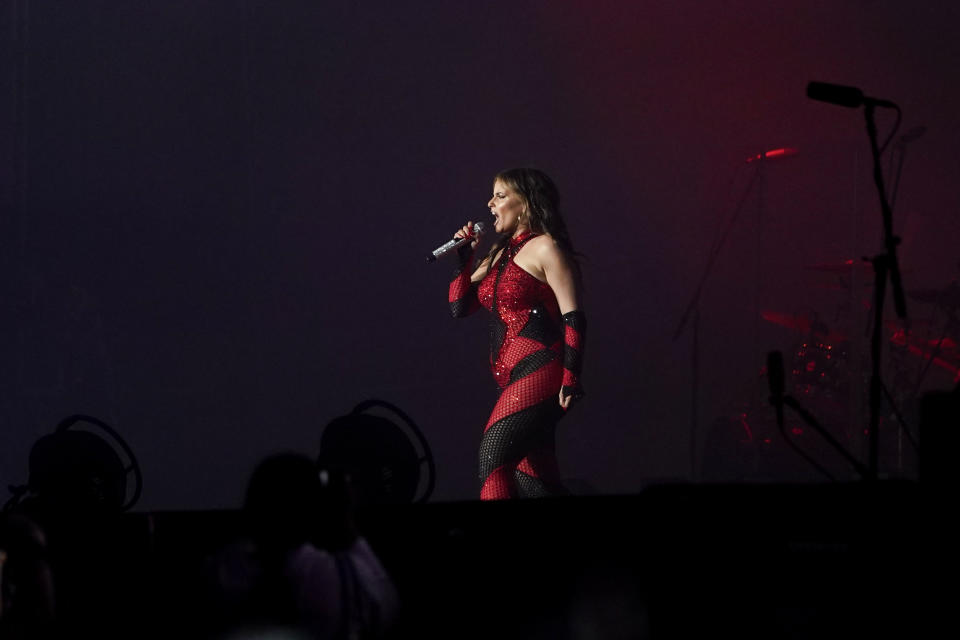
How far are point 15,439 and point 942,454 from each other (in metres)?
6.75

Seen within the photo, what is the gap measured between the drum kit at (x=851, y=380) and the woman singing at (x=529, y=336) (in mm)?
2384

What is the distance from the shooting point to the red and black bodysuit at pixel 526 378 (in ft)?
15.7

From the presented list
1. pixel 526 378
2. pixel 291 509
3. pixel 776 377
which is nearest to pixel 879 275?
pixel 776 377

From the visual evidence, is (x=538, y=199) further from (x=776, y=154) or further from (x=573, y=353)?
(x=776, y=154)

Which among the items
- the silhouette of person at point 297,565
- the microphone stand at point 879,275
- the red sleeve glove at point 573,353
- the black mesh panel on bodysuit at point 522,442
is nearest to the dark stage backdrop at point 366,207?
the black mesh panel on bodysuit at point 522,442

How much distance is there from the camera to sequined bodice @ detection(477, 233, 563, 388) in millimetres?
4887

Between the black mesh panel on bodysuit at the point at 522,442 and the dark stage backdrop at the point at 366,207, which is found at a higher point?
the dark stage backdrop at the point at 366,207

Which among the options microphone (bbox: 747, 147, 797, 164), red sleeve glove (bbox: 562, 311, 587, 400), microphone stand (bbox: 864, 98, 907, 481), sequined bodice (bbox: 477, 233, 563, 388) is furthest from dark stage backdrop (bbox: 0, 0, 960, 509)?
microphone stand (bbox: 864, 98, 907, 481)

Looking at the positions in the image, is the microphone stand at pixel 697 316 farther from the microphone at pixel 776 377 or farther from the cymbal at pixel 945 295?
the microphone at pixel 776 377

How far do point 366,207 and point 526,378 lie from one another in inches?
126

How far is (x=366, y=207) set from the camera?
7.71 meters

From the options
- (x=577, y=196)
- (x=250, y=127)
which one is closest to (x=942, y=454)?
(x=577, y=196)

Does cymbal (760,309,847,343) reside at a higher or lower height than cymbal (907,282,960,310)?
lower

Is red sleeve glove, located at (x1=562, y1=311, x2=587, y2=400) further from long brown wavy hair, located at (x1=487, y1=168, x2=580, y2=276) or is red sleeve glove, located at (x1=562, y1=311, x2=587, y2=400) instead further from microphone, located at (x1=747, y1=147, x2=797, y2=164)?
microphone, located at (x1=747, y1=147, x2=797, y2=164)
